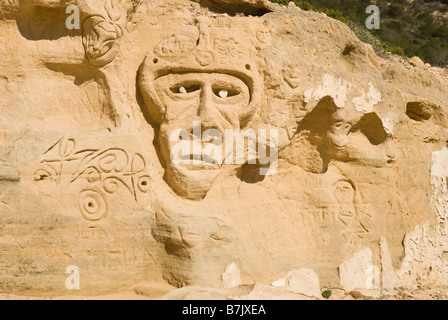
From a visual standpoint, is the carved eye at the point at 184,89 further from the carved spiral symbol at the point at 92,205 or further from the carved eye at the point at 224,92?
the carved spiral symbol at the point at 92,205

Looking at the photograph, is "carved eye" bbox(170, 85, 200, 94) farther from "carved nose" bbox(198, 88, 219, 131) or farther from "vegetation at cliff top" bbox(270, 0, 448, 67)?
"vegetation at cliff top" bbox(270, 0, 448, 67)

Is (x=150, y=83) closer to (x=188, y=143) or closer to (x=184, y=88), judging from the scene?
(x=184, y=88)

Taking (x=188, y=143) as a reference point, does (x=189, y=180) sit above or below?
below

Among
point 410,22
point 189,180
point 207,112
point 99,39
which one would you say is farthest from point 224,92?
point 410,22

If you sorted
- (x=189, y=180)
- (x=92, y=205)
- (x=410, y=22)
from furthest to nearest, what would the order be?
(x=410, y=22), (x=189, y=180), (x=92, y=205)

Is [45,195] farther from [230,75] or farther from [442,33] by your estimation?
[442,33]

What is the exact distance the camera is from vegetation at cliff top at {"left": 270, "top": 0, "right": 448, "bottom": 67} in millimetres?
16719

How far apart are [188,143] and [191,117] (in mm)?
233

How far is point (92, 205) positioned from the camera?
4648 mm

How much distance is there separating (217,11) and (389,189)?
2778 mm

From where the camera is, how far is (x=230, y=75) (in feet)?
17.1

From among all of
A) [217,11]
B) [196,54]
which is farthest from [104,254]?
[217,11]

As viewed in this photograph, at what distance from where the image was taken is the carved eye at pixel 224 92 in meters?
5.22

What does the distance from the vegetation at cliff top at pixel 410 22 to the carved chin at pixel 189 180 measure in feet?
38.8
